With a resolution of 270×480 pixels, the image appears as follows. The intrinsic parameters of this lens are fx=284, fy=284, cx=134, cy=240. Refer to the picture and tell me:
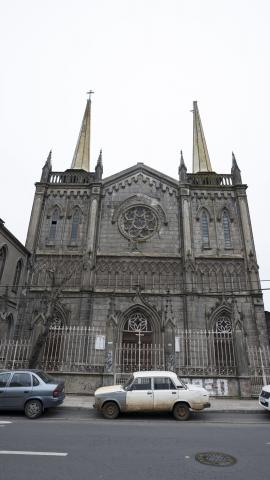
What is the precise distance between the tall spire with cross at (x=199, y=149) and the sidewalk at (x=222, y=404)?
2133cm

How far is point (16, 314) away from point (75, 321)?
167 inches

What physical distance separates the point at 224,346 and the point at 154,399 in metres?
10.6

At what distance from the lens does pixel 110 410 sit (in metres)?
10.2

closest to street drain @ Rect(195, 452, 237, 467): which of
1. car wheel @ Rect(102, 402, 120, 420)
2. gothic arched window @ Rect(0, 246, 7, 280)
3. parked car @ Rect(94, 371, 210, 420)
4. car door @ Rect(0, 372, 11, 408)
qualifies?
parked car @ Rect(94, 371, 210, 420)

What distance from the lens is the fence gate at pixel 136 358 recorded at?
58.2 feet

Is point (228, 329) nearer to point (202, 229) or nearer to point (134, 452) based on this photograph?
point (202, 229)

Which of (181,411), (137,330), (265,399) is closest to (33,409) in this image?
(181,411)

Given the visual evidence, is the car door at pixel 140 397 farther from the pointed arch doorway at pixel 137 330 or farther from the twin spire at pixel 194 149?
the twin spire at pixel 194 149

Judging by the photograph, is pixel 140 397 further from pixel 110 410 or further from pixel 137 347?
pixel 137 347

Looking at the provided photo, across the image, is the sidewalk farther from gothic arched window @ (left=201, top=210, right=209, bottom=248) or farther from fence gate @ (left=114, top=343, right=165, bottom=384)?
gothic arched window @ (left=201, top=210, right=209, bottom=248)

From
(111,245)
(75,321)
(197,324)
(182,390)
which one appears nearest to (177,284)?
(197,324)

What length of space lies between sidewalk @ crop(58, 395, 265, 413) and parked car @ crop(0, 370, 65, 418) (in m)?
1.86

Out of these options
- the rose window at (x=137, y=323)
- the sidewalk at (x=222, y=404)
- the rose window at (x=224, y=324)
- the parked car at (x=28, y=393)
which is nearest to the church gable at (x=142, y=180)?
A: the rose window at (x=137, y=323)

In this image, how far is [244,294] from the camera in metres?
20.2
